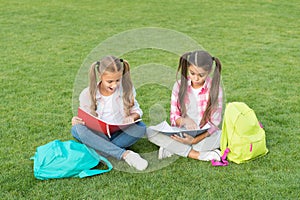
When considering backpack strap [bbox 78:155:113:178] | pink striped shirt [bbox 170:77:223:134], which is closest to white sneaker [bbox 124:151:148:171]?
backpack strap [bbox 78:155:113:178]

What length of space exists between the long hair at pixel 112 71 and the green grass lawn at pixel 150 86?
1.41 feet

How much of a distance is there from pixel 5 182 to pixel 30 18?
260 inches

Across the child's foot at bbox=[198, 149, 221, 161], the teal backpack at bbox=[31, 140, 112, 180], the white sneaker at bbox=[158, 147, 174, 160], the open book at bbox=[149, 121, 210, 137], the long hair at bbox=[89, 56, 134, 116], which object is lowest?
the white sneaker at bbox=[158, 147, 174, 160]

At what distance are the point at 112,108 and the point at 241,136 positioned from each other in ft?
3.32

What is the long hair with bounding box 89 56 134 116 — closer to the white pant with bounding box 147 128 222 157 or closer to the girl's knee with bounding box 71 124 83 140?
the girl's knee with bounding box 71 124 83 140

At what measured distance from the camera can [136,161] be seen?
3.22 meters

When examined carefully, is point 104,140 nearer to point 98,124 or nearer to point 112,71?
point 98,124

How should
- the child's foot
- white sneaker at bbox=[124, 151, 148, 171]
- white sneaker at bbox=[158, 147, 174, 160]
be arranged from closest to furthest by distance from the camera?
white sneaker at bbox=[124, 151, 148, 171] < the child's foot < white sneaker at bbox=[158, 147, 174, 160]

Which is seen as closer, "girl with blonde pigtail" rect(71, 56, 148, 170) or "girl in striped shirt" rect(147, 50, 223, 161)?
"girl with blonde pigtail" rect(71, 56, 148, 170)

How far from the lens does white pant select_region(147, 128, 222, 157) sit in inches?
134

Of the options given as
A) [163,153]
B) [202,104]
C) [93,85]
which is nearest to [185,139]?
[163,153]

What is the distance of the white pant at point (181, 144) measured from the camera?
3412 millimetres

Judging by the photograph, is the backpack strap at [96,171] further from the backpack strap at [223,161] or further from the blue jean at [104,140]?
the backpack strap at [223,161]

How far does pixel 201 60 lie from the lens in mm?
3295
